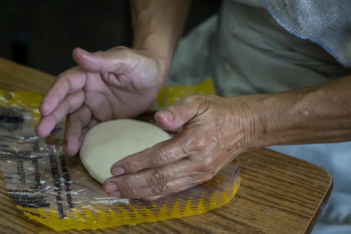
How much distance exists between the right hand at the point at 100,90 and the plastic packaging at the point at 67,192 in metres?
0.04

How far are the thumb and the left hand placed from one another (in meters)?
0.18

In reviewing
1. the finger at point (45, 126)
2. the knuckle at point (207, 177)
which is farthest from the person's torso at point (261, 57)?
the finger at point (45, 126)

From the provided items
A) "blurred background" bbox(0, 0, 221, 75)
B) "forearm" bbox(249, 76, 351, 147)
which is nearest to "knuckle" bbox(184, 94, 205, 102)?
"forearm" bbox(249, 76, 351, 147)

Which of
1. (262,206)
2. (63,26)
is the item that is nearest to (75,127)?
(262,206)

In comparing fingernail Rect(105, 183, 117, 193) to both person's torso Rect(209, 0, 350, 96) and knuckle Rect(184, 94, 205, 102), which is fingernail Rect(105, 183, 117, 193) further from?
person's torso Rect(209, 0, 350, 96)

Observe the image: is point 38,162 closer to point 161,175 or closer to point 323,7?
point 161,175

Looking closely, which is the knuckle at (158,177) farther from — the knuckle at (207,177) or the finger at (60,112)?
the finger at (60,112)

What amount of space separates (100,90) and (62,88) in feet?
0.31

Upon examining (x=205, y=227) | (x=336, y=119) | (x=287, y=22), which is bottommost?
(x=205, y=227)

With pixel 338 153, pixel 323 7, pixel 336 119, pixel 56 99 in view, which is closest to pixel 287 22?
pixel 323 7

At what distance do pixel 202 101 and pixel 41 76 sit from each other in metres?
0.46

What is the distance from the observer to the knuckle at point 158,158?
681 mm

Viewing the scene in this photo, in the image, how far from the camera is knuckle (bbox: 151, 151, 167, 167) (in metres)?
0.68

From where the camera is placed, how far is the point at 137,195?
27.8 inches
